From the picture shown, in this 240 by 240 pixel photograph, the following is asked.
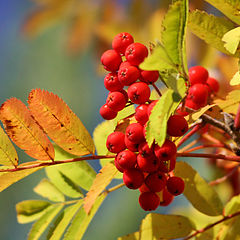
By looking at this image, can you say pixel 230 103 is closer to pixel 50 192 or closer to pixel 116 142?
pixel 116 142

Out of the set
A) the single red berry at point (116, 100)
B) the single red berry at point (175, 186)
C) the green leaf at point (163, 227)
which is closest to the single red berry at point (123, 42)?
the single red berry at point (116, 100)

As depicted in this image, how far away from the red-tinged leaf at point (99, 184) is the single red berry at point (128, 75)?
0.19 metres

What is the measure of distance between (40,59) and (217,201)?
584 centimetres

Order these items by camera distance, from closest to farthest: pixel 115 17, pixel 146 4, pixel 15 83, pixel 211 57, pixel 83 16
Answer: pixel 211 57, pixel 146 4, pixel 115 17, pixel 83 16, pixel 15 83

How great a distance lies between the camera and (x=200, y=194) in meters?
1.00

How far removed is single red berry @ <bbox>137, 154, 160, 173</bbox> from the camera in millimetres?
706

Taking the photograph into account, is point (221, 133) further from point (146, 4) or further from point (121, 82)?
point (146, 4)

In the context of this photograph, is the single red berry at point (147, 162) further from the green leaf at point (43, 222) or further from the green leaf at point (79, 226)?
the green leaf at point (43, 222)

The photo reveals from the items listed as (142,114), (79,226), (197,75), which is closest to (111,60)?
(142,114)

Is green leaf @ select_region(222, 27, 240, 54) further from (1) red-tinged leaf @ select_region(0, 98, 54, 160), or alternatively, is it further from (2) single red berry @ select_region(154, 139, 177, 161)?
(1) red-tinged leaf @ select_region(0, 98, 54, 160)

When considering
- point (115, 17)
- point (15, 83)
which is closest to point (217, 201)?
point (115, 17)

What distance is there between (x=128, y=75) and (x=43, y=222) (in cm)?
52

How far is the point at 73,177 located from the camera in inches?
41.6

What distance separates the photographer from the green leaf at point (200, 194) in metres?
0.98
